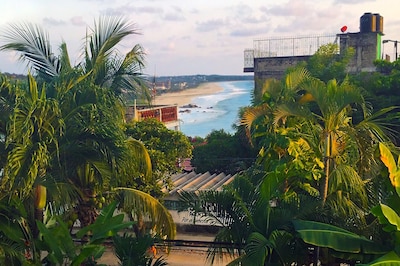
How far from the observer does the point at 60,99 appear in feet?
19.6

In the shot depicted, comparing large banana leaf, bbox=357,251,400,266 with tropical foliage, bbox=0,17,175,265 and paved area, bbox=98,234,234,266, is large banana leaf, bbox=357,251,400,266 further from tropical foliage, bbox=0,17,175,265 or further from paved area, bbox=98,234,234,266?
paved area, bbox=98,234,234,266

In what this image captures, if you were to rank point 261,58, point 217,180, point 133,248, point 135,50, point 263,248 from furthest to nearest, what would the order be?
point 261,58 → point 217,180 → point 135,50 → point 133,248 → point 263,248

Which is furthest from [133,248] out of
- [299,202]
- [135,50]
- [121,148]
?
[135,50]

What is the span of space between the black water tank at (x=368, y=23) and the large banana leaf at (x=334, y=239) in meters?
16.9

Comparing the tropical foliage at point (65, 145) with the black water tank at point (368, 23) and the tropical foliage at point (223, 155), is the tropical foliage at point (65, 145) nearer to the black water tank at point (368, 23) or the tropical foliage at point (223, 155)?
the tropical foliage at point (223, 155)

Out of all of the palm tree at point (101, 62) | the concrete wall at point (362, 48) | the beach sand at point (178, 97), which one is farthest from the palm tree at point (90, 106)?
the beach sand at point (178, 97)

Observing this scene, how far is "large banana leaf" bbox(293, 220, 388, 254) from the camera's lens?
15.4ft

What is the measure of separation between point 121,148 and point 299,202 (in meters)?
2.43

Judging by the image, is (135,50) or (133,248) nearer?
(133,248)

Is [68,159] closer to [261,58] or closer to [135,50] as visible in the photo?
[135,50]

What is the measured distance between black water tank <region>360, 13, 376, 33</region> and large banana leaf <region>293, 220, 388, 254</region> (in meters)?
16.9

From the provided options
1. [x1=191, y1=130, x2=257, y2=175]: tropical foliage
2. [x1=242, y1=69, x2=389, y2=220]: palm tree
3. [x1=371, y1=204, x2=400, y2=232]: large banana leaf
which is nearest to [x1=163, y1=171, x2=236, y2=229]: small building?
[x1=191, y1=130, x2=257, y2=175]: tropical foliage

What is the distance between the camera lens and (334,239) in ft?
15.6

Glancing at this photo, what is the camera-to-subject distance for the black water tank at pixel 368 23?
19797 millimetres
